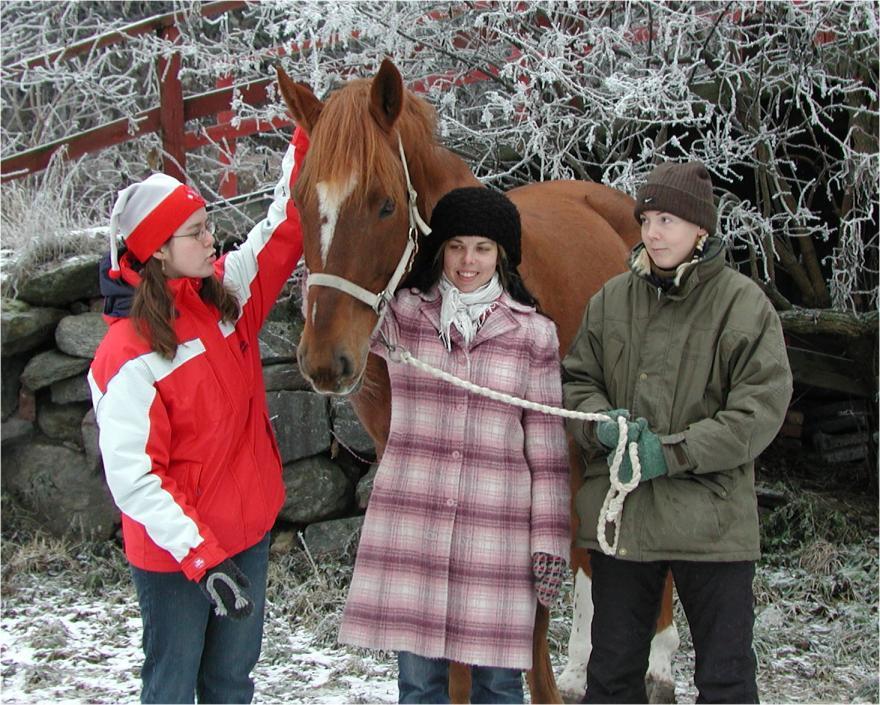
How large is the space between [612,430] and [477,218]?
24.8 inches

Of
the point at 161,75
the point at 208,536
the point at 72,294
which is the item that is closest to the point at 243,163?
the point at 161,75

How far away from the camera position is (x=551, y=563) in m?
2.14

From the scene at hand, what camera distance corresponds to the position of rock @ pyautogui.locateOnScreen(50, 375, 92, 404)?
4754 millimetres

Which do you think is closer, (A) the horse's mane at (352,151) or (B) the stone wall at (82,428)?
(A) the horse's mane at (352,151)

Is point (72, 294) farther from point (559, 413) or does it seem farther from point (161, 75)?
point (559, 413)

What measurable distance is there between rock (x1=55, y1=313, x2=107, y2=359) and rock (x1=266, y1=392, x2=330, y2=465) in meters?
1.03

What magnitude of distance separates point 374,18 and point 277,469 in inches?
117

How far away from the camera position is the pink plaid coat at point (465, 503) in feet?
7.01

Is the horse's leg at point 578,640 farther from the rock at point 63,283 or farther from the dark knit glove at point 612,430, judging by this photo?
the rock at point 63,283

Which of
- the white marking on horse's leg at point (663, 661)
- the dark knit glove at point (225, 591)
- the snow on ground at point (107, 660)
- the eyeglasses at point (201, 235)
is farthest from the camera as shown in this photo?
the snow on ground at point (107, 660)

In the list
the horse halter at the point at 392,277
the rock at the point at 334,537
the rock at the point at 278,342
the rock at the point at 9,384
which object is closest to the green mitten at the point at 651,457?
the horse halter at the point at 392,277

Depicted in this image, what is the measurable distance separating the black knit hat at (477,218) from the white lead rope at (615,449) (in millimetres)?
333

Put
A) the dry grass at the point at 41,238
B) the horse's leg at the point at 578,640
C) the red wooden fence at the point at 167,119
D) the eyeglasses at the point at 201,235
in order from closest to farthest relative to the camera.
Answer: the eyeglasses at the point at 201,235
the horse's leg at the point at 578,640
the dry grass at the point at 41,238
the red wooden fence at the point at 167,119

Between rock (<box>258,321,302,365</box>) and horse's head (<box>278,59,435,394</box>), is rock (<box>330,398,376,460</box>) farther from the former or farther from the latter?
horse's head (<box>278,59,435,394</box>)
